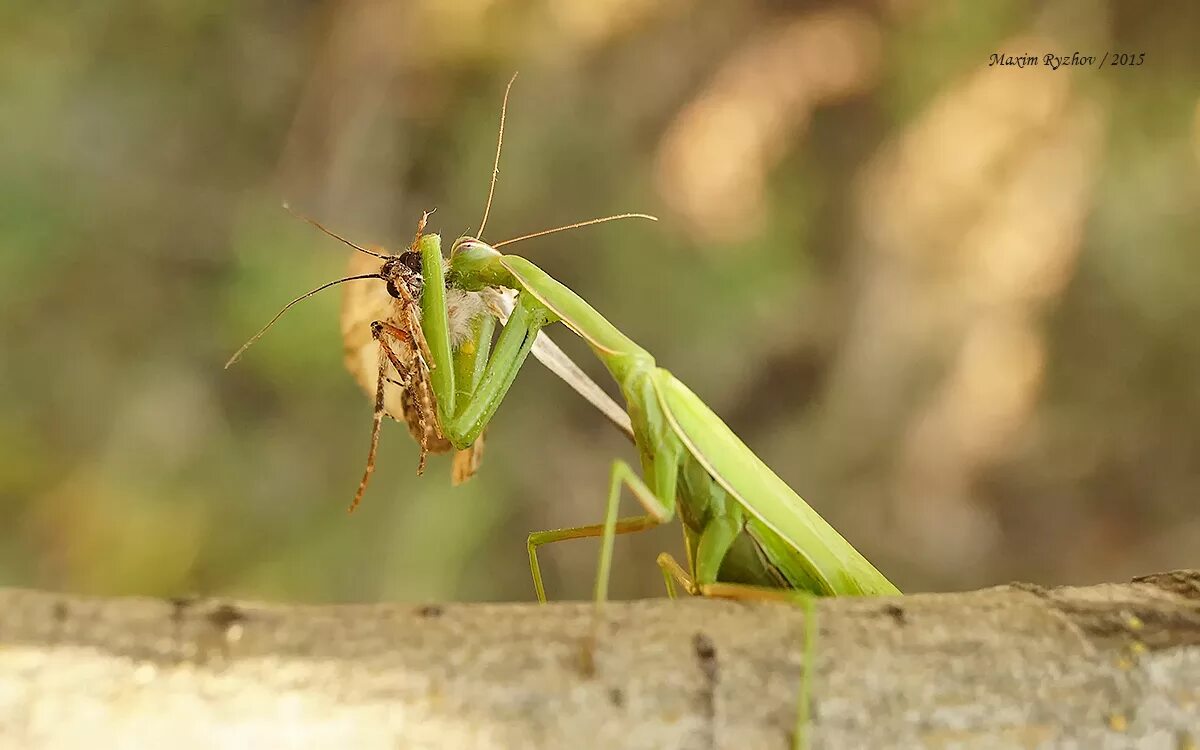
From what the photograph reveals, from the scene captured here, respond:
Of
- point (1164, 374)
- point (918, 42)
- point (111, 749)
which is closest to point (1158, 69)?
point (918, 42)

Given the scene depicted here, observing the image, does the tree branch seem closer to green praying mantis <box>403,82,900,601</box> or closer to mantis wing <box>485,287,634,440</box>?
green praying mantis <box>403,82,900,601</box>

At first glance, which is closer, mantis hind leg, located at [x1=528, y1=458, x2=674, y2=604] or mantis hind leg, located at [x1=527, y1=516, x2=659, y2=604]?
mantis hind leg, located at [x1=528, y1=458, x2=674, y2=604]

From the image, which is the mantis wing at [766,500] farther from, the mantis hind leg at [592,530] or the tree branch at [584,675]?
the tree branch at [584,675]

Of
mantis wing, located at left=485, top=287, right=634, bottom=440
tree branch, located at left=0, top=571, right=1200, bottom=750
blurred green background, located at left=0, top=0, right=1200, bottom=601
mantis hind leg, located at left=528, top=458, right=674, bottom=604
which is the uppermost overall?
blurred green background, located at left=0, top=0, right=1200, bottom=601

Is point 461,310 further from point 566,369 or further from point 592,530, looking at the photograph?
point 592,530

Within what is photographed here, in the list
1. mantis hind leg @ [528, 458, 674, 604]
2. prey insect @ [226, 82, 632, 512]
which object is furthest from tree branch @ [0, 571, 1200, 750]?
prey insect @ [226, 82, 632, 512]

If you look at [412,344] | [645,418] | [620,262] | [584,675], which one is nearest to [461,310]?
[412,344]
